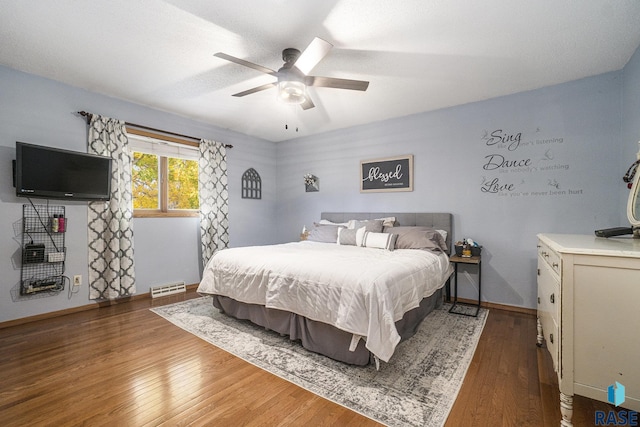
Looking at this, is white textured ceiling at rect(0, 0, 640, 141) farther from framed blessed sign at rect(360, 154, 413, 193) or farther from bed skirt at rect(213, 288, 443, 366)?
bed skirt at rect(213, 288, 443, 366)

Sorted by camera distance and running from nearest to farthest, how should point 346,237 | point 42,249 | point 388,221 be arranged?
point 42,249
point 346,237
point 388,221

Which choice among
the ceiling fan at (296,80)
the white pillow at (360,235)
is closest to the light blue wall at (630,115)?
the ceiling fan at (296,80)

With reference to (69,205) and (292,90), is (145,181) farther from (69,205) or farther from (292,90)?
(292,90)

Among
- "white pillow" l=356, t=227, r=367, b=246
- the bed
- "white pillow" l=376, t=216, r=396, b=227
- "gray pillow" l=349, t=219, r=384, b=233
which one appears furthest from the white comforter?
"white pillow" l=376, t=216, r=396, b=227

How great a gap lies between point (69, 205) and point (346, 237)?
3285 mm

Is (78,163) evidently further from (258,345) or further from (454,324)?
(454,324)

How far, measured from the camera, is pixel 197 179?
4422mm

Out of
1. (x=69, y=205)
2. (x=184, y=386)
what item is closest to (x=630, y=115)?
(x=184, y=386)

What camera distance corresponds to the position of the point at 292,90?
94.1 inches

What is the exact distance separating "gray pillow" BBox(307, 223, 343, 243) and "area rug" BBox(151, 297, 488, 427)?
1.57 metres

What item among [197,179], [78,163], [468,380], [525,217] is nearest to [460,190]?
[525,217]

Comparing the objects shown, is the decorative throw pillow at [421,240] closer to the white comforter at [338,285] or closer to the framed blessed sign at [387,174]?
the white comforter at [338,285]

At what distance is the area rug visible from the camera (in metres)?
1.62

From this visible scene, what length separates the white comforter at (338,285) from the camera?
1.83 meters
